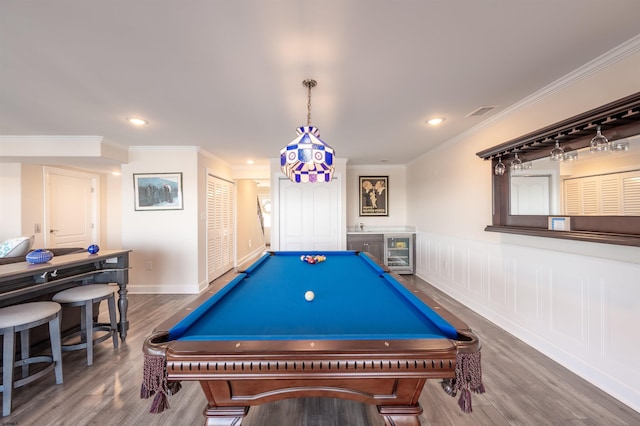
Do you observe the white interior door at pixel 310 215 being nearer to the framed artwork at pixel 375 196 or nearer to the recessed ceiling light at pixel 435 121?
the framed artwork at pixel 375 196

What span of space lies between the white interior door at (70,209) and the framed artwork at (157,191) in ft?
5.36

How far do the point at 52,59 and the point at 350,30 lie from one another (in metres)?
1.97

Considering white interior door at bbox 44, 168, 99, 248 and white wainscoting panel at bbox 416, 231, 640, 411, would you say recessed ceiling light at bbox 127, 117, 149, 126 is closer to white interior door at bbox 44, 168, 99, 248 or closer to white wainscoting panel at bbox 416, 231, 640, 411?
white interior door at bbox 44, 168, 99, 248

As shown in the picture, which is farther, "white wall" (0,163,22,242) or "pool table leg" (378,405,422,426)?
"white wall" (0,163,22,242)

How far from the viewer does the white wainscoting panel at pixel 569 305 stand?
64.7 inches

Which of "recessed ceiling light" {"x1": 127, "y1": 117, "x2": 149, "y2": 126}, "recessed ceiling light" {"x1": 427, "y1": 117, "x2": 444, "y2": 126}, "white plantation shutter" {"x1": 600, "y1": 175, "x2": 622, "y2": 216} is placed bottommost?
"white plantation shutter" {"x1": 600, "y1": 175, "x2": 622, "y2": 216}

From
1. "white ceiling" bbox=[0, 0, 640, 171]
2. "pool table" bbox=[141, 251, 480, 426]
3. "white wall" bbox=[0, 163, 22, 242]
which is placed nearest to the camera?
"pool table" bbox=[141, 251, 480, 426]

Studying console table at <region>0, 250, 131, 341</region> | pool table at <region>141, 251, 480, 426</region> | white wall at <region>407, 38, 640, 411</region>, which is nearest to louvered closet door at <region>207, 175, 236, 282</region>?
console table at <region>0, 250, 131, 341</region>

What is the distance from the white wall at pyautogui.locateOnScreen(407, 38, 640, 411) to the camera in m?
1.65

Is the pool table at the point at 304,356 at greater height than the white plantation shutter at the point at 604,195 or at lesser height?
lesser

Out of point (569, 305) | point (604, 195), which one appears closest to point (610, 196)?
point (604, 195)

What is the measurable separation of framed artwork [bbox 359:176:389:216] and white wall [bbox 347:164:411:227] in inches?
3.1

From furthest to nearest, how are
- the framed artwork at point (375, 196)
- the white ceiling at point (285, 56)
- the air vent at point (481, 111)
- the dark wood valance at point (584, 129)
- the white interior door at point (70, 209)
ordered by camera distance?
the framed artwork at point (375, 196)
the white interior door at point (70, 209)
the air vent at point (481, 111)
the dark wood valance at point (584, 129)
the white ceiling at point (285, 56)

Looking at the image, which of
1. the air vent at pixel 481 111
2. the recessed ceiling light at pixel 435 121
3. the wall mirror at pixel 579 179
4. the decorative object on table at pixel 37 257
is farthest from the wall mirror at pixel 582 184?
the decorative object on table at pixel 37 257
